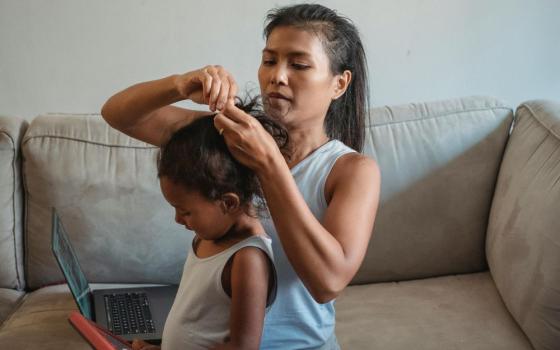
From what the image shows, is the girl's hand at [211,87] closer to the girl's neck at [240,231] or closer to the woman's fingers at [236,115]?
the woman's fingers at [236,115]

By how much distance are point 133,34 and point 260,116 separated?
3.45 feet

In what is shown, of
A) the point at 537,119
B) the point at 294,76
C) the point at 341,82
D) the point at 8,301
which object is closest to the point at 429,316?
the point at 537,119

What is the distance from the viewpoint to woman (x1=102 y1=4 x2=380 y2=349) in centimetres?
113

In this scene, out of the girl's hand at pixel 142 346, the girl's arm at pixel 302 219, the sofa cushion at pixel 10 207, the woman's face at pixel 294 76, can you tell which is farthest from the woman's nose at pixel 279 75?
the sofa cushion at pixel 10 207

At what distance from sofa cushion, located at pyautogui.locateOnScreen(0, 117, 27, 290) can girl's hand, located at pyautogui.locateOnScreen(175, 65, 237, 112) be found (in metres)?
0.95

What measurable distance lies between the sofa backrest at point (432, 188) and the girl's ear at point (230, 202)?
91cm

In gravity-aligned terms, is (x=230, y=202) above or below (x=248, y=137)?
below

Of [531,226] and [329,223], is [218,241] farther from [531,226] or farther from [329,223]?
[531,226]

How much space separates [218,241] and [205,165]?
0.14 metres

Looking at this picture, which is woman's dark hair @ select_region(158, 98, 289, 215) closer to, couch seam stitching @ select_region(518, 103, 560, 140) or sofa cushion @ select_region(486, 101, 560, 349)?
sofa cushion @ select_region(486, 101, 560, 349)

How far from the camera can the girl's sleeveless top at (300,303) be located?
1312 millimetres

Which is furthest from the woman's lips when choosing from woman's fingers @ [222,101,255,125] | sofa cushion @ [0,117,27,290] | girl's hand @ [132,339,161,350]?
sofa cushion @ [0,117,27,290]

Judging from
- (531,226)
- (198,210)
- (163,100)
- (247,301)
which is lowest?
(531,226)

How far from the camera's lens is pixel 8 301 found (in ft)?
6.43
